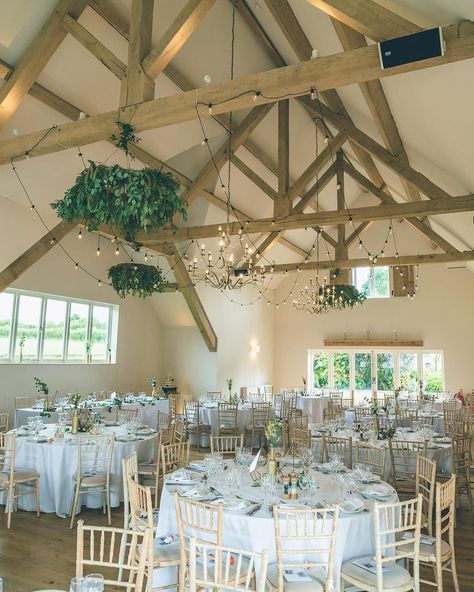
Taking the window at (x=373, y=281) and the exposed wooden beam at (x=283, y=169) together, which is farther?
the window at (x=373, y=281)

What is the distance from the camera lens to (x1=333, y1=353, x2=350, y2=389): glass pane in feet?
54.8

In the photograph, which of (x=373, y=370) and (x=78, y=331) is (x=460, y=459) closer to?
(x=78, y=331)

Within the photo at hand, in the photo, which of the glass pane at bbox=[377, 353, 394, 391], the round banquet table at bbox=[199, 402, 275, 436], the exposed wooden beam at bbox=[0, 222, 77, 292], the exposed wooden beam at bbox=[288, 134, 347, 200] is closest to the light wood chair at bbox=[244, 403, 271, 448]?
the round banquet table at bbox=[199, 402, 275, 436]

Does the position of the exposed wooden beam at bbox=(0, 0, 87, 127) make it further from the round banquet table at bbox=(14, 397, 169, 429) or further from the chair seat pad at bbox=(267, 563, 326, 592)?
the chair seat pad at bbox=(267, 563, 326, 592)

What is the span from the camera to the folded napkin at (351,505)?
373cm

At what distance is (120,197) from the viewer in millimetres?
4133

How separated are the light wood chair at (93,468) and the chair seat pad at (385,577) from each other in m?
3.30

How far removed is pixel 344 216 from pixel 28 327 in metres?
7.63

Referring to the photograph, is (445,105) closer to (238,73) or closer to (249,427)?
(238,73)

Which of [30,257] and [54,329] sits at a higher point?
[30,257]

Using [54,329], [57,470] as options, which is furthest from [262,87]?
[54,329]

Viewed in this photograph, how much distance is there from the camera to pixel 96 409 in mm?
9664

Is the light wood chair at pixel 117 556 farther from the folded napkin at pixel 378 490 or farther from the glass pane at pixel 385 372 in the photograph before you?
the glass pane at pixel 385 372

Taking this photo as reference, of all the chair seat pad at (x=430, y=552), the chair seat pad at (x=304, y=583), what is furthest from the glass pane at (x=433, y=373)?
the chair seat pad at (x=304, y=583)
